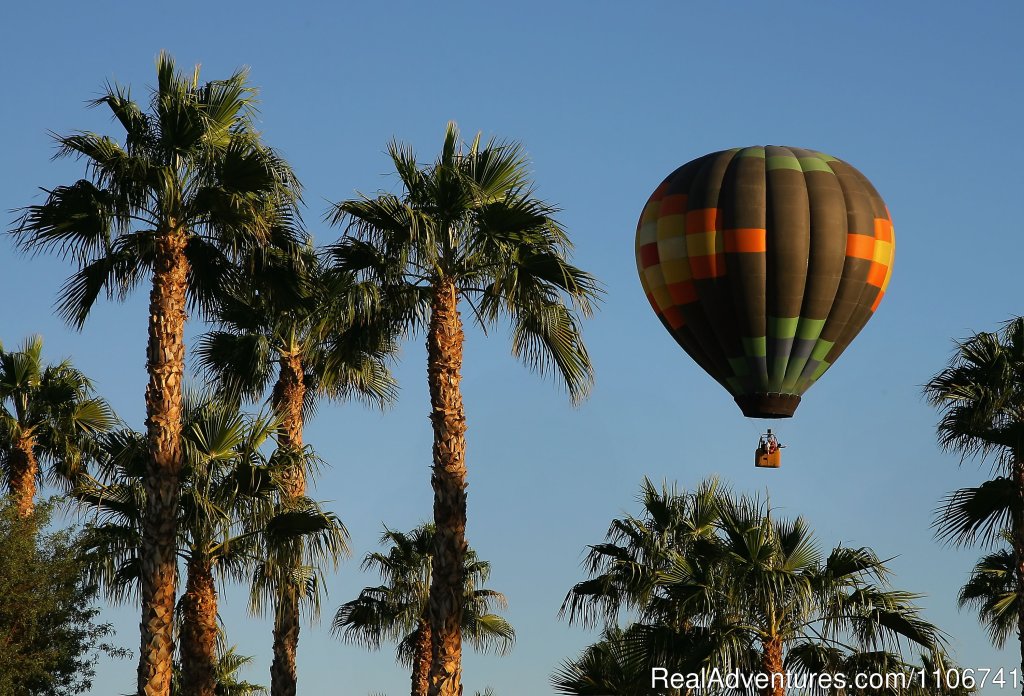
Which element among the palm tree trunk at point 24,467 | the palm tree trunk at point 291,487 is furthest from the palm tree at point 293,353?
the palm tree trunk at point 24,467

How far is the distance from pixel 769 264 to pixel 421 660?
38.9 ft

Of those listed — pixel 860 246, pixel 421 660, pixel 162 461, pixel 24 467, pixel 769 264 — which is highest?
pixel 860 246

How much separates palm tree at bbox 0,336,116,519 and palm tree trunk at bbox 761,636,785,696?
689 inches

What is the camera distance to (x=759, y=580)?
24562mm

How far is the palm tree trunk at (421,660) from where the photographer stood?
122 ft

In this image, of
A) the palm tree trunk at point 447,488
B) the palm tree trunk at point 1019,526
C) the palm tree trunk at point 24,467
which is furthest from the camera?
the palm tree trunk at point 24,467

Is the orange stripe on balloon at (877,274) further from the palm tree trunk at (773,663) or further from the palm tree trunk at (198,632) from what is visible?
the palm tree trunk at (198,632)

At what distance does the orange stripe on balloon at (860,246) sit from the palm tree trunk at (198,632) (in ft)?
55.7

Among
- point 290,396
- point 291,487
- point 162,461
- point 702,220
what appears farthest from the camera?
point 702,220

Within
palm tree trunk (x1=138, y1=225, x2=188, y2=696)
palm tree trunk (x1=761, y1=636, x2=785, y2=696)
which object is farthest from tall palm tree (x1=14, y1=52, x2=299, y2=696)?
palm tree trunk (x1=761, y1=636, x2=785, y2=696)

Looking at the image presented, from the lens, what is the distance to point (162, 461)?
24.3 m

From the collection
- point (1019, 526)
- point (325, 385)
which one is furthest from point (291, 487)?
point (1019, 526)

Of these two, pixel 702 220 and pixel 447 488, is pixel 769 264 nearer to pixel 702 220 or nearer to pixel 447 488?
pixel 702 220

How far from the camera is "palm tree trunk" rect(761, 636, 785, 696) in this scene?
2444 cm
